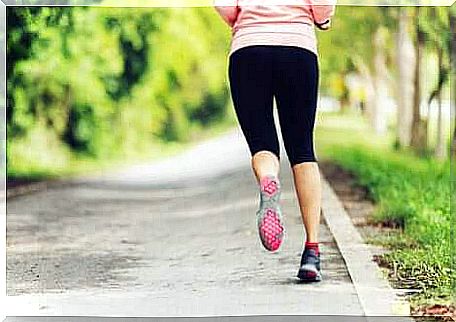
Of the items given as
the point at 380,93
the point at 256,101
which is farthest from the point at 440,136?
the point at 256,101

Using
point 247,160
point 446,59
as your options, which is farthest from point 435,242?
point 247,160

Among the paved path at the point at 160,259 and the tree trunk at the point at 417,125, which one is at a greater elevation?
the tree trunk at the point at 417,125

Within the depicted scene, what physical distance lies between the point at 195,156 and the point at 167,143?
89.1 inches

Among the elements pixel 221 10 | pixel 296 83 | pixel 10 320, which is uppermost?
pixel 221 10

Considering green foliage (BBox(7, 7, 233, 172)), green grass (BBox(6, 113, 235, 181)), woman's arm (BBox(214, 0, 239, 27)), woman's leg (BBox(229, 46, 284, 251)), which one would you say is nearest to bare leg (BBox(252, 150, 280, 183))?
woman's leg (BBox(229, 46, 284, 251))

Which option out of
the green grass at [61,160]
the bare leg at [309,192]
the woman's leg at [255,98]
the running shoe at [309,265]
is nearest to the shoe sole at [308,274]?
the running shoe at [309,265]

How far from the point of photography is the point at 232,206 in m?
6.98

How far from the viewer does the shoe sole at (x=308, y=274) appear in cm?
405

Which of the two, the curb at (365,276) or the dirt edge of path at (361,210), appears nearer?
the dirt edge of path at (361,210)

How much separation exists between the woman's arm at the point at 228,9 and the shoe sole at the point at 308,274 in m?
0.99

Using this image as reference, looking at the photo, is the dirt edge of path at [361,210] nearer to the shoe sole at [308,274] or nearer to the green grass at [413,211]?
the green grass at [413,211]

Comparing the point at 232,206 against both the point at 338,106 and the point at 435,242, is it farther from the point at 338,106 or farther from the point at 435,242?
the point at 338,106

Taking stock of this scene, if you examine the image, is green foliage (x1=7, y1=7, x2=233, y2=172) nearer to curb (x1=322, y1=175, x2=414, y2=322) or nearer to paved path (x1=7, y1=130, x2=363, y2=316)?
paved path (x1=7, y1=130, x2=363, y2=316)

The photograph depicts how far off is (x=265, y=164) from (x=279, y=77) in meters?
0.36
